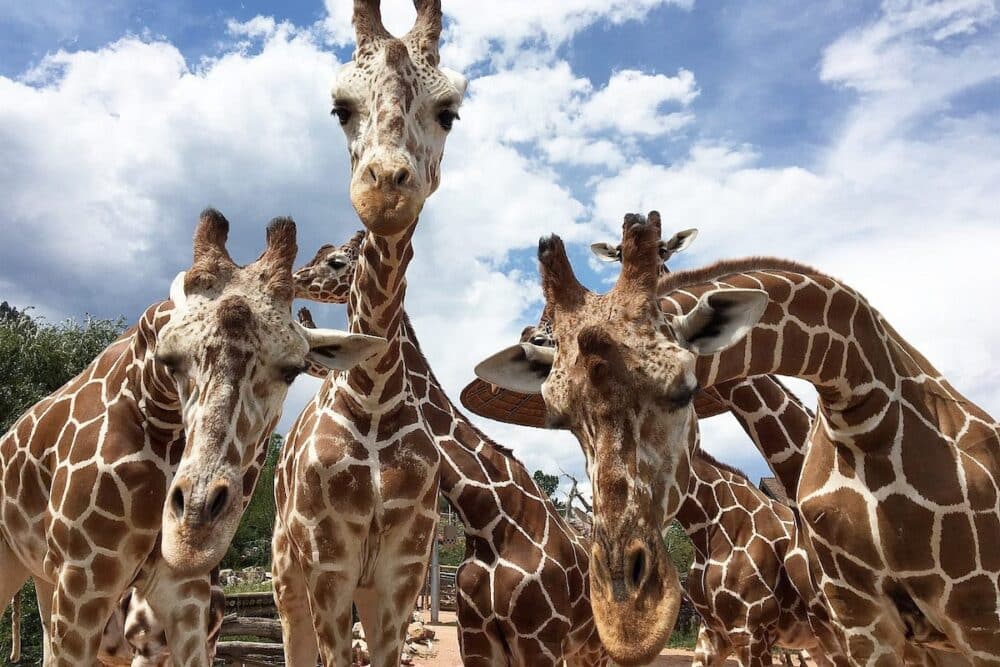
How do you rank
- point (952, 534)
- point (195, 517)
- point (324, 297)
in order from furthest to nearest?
point (324, 297) < point (952, 534) < point (195, 517)

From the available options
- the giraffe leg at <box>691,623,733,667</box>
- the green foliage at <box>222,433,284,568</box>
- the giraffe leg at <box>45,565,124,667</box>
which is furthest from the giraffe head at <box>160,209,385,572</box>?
the green foliage at <box>222,433,284,568</box>

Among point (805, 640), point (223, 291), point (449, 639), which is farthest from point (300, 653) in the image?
point (449, 639)

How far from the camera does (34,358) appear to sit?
17922mm

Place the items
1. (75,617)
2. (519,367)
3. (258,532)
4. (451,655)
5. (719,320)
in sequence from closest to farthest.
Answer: (719,320), (519,367), (75,617), (451,655), (258,532)

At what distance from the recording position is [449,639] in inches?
785

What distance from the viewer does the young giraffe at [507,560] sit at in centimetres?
607

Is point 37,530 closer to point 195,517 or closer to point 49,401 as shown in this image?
point 49,401

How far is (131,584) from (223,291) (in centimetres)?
193

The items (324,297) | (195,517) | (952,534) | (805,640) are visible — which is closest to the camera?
(195,517)

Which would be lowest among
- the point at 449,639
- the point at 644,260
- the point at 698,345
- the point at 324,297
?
the point at 449,639

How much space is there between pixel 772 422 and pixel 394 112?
411cm

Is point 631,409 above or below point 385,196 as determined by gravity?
below

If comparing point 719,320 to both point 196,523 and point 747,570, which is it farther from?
point 747,570

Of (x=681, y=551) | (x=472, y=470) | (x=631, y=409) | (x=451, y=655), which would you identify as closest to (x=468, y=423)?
(x=472, y=470)
